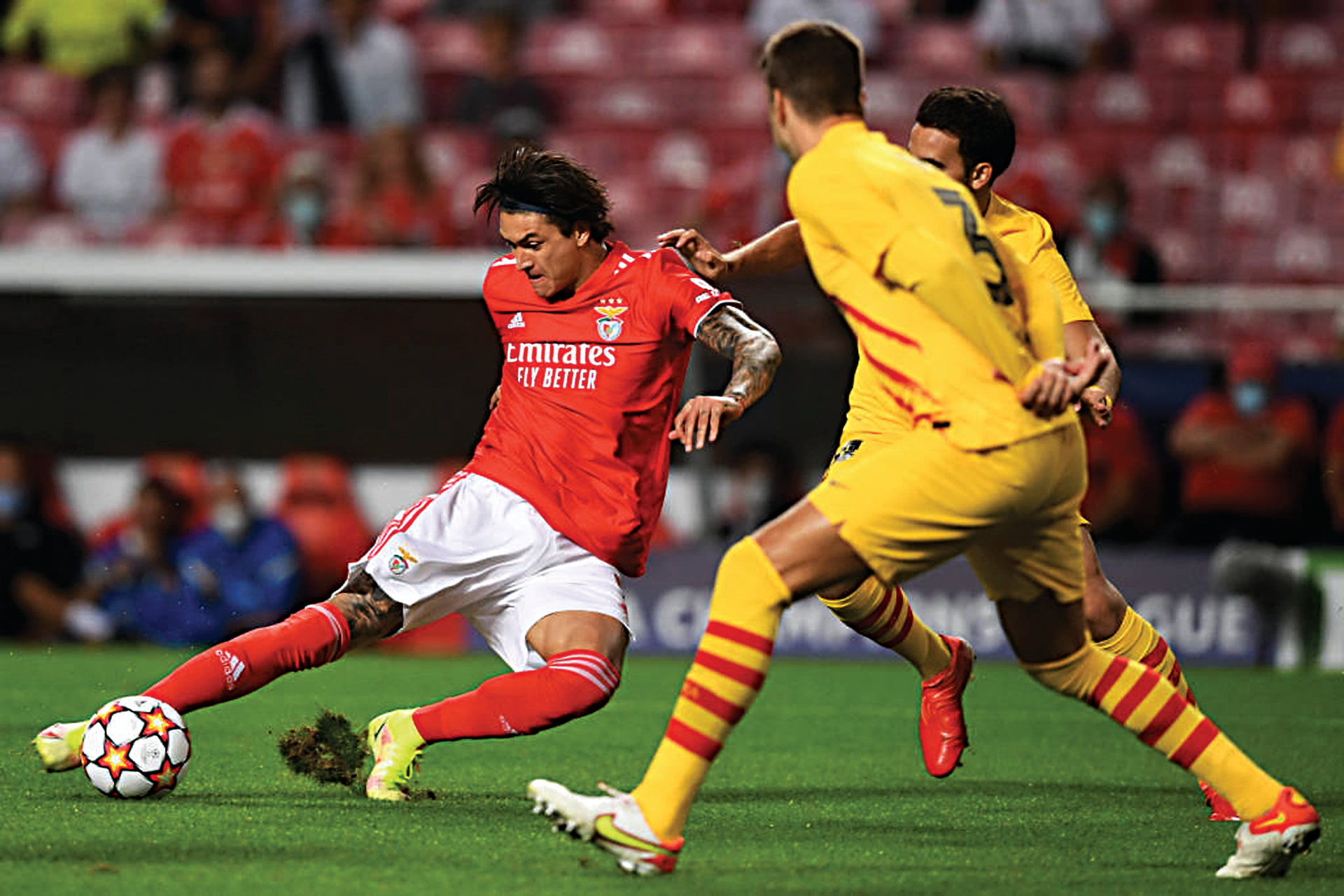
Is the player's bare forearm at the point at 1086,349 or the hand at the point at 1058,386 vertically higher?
the hand at the point at 1058,386

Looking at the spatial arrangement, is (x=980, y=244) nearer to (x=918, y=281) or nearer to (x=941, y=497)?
(x=918, y=281)

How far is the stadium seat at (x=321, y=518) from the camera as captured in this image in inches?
505

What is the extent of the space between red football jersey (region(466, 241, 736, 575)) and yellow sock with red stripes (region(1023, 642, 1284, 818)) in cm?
158

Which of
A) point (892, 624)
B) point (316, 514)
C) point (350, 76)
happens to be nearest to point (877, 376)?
point (892, 624)

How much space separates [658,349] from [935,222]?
162 cm

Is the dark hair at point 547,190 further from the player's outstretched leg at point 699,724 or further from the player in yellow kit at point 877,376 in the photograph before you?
the player's outstretched leg at point 699,724

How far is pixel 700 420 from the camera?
4.78 m

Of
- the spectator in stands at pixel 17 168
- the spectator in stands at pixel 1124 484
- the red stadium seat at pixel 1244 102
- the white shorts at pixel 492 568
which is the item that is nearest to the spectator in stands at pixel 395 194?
the spectator in stands at pixel 17 168

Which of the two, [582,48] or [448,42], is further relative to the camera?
[448,42]

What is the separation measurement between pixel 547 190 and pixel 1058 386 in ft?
6.31

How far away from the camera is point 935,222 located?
14.2ft

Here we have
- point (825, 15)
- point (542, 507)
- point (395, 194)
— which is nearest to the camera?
point (542, 507)

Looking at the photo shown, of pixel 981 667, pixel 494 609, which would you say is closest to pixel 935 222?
pixel 494 609

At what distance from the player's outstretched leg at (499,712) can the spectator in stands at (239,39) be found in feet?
32.3
